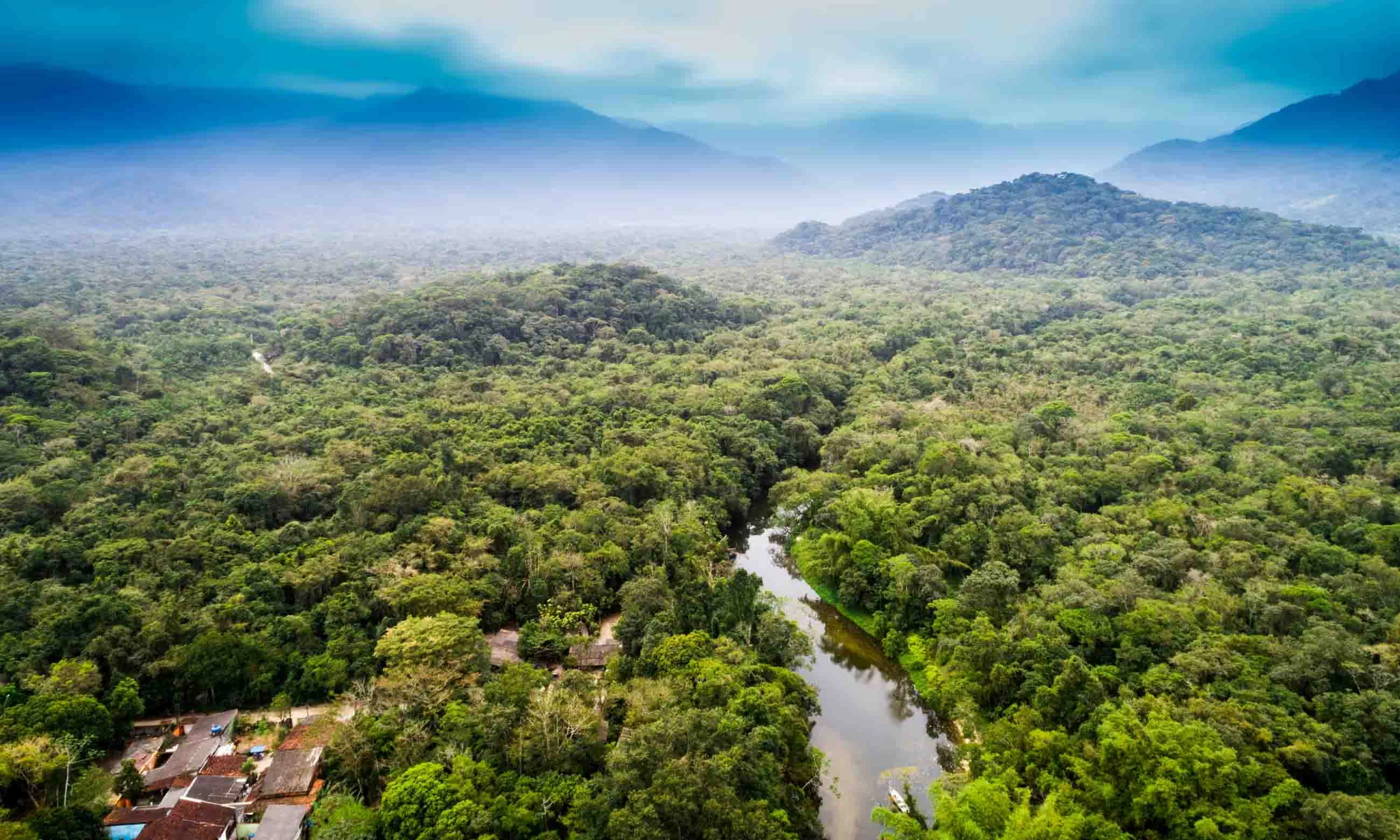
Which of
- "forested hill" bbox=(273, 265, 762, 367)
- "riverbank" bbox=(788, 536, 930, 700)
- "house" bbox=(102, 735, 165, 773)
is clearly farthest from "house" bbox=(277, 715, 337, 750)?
"forested hill" bbox=(273, 265, 762, 367)

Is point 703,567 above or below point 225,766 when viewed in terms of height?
above

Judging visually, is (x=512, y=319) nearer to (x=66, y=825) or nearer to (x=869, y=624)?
(x=869, y=624)

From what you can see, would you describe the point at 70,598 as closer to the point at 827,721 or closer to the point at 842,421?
the point at 827,721

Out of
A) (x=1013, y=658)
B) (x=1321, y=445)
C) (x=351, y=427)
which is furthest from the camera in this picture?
(x=351, y=427)

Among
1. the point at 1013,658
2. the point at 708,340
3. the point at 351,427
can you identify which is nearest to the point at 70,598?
the point at 351,427

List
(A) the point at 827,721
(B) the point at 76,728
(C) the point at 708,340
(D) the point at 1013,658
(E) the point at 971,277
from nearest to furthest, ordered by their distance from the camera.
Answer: (B) the point at 76,728, (D) the point at 1013,658, (A) the point at 827,721, (C) the point at 708,340, (E) the point at 971,277

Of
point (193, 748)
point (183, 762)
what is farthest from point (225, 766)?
A: point (193, 748)

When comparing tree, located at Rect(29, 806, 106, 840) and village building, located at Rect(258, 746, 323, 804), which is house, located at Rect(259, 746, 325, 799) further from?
tree, located at Rect(29, 806, 106, 840)
